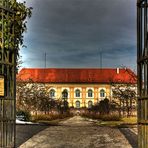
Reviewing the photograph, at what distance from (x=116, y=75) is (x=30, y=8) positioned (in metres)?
122

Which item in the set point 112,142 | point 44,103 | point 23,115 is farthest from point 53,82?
point 112,142

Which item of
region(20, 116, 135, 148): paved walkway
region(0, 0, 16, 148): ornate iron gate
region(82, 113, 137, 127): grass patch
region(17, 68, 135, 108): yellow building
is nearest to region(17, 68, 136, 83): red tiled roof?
region(17, 68, 135, 108): yellow building

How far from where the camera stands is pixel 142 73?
1332 cm

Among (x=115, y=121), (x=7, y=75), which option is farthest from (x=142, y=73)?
(x=115, y=121)

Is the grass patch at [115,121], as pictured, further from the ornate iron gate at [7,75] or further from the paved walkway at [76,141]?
the ornate iron gate at [7,75]

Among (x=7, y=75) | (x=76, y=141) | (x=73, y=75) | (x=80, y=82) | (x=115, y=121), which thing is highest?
(x=73, y=75)

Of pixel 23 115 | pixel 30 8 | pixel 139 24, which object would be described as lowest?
pixel 23 115

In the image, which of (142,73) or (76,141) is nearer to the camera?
(142,73)

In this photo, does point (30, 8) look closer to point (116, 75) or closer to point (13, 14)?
point (13, 14)

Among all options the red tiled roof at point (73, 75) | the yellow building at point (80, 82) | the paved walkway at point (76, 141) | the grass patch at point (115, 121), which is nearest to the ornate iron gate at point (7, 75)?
the paved walkway at point (76, 141)

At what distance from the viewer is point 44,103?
6191 centimetres

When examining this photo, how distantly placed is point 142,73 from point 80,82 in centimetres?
12221

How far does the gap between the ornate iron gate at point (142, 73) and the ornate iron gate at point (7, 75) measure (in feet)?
14.4

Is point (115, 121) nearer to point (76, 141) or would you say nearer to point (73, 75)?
point (76, 141)
